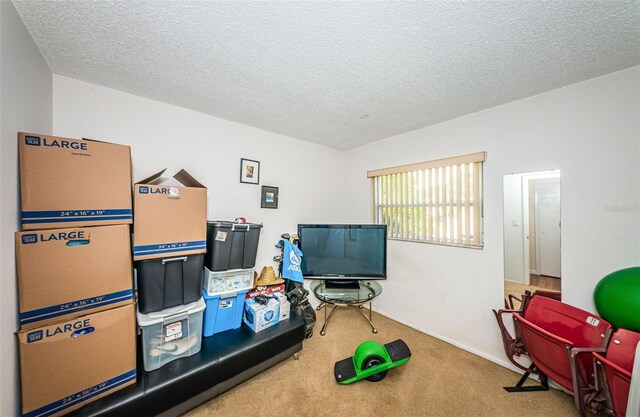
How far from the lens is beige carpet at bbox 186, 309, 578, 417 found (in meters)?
1.52

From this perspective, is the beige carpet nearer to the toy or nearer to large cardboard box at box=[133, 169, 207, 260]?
the toy

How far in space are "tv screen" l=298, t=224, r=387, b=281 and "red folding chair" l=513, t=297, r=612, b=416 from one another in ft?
4.20

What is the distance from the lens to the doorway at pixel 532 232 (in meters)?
1.77

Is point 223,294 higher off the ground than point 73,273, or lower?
lower

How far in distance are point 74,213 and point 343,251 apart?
2232mm

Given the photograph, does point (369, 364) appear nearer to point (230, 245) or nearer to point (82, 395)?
point (230, 245)

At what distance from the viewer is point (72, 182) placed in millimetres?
1201

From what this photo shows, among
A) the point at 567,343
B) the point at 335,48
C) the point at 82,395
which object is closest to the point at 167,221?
the point at 82,395

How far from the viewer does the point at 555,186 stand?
1764 millimetres

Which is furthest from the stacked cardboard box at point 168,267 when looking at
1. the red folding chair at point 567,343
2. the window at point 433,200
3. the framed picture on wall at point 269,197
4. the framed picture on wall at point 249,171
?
the red folding chair at point 567,343

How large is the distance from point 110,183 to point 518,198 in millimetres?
3138

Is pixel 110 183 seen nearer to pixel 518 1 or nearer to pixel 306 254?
pixel 306 254

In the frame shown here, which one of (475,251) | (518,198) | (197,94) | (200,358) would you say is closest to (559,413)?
(475,251)

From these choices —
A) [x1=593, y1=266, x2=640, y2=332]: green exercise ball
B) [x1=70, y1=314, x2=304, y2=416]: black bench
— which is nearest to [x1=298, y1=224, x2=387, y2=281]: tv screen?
[x1=70, y1=314, x2=304, y2=416]: black bench
